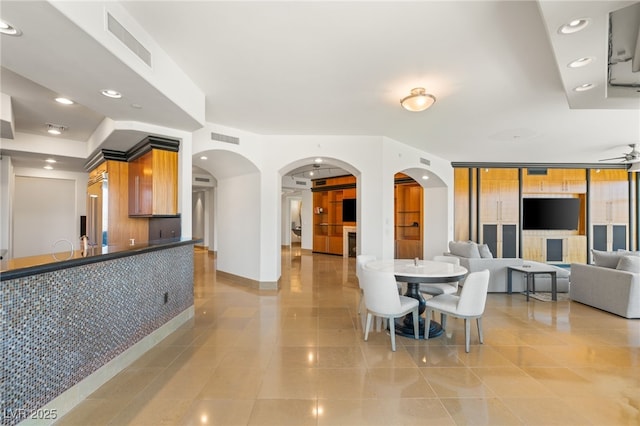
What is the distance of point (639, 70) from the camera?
292 centimetres

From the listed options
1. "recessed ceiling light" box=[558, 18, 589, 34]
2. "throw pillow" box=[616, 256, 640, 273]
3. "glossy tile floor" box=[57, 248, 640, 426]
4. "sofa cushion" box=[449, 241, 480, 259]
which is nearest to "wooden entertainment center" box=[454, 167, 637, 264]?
"sofa cushion" box=[449, 241, 480, 259]

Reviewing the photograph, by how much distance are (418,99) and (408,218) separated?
709cm

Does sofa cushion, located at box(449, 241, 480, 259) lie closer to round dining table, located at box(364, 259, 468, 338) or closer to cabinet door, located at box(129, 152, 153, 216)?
round dining table, located at box(364, 259, 468, 338)

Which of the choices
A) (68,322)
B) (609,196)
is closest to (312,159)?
(68,322)

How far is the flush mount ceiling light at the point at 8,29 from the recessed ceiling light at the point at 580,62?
431cm

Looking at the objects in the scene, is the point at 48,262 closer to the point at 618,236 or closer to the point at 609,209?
the point at 609,209

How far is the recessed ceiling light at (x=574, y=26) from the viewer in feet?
6.68

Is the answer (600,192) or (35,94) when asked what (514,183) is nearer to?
(600,192)

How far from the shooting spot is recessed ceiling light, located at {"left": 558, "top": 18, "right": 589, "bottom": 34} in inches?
80.1

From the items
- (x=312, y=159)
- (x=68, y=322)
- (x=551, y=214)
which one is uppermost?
(x=312, y=159)

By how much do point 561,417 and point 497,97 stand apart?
3652 mm

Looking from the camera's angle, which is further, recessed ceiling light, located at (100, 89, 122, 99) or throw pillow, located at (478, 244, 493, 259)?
throw pillow, located at (478, 244, 493, 259)

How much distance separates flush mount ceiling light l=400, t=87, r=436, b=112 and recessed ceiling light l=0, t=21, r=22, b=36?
11.7 feet

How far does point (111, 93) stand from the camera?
10.1ft
